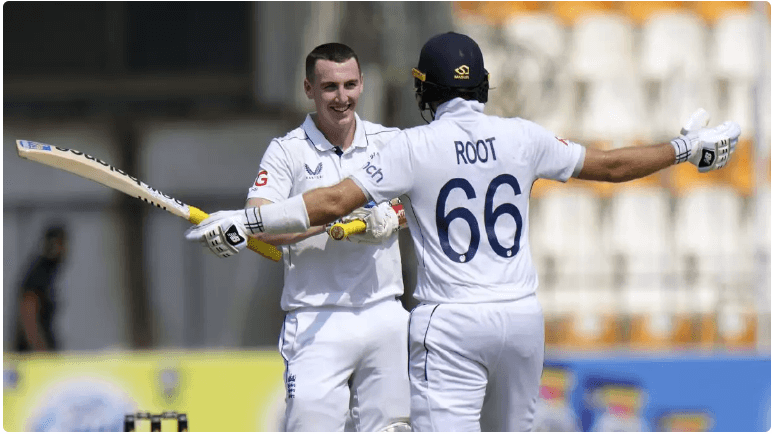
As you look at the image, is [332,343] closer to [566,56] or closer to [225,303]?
[225,303]

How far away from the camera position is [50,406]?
30.7 ft

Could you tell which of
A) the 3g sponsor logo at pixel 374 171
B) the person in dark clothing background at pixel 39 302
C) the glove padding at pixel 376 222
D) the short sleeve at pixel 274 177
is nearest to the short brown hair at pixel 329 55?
the short sleeve at pixel 274 177

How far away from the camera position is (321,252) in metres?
5.62

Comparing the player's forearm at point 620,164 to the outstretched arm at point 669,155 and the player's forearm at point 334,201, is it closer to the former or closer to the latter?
the outstretched arm at point 669,155

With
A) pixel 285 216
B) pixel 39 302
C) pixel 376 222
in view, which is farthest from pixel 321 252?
pixel 39 302

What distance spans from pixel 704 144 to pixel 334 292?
1.83 metres

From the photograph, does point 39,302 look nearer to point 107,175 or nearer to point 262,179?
point 107,175

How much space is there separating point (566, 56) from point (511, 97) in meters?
2.78

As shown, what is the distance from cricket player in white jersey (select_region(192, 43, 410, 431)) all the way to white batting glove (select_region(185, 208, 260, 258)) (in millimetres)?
584

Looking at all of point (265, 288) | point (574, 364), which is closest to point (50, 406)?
point (574, 364)

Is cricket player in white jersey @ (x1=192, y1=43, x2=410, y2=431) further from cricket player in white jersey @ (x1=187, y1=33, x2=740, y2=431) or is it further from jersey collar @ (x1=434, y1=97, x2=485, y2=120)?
jersey collar @ (x1=434, y1=97, x2=485, y2=120)

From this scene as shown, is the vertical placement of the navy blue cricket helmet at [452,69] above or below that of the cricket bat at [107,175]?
above

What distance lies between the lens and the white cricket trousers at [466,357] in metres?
4.75

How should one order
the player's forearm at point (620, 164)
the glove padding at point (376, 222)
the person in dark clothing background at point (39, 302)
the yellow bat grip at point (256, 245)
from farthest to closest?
the person in dark clothing background at point (39, 302)
the yellow bat grip at point (256, 245)
the glove padding at point (376, 222)
the player's forearm at point (620, 164)
